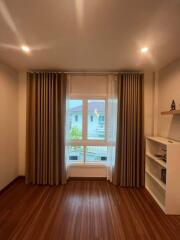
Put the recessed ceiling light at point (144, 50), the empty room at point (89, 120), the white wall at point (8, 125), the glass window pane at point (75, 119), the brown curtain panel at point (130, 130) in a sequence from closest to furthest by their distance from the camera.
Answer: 1. the empty room at point (89, 120)
2. the recessed ceiling light at point (144, 50)
3. the white wall at point (8, 125)
4. the brown curtain panel at point (130, 130)
5. the glass window pane at point (75, 119)

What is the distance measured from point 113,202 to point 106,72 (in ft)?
8.85

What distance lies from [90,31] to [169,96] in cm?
208

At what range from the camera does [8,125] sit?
336 centimetres

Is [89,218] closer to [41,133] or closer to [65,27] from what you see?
[41,133]

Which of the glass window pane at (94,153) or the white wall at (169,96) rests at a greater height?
the white wall at (169,96)

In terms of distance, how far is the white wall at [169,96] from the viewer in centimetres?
290

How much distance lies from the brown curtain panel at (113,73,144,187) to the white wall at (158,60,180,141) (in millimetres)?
478

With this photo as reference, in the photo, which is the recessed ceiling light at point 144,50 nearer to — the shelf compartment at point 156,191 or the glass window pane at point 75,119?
the glass window pane at point 75,119

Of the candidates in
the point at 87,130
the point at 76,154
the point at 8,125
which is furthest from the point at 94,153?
the point at 8,125

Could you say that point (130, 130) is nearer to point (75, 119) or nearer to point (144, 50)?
point (75, 119)

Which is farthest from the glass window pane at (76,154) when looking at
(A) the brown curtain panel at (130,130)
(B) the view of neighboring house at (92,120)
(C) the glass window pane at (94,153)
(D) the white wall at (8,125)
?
(D) the white wall at (8,125)

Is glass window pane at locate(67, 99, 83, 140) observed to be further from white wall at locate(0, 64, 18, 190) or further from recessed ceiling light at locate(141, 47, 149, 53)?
recessed ceiling light at locate(141, 47, 149, 53)

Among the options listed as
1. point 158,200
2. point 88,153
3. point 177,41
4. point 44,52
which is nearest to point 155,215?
point 158,200

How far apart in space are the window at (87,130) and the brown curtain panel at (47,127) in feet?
1.06
